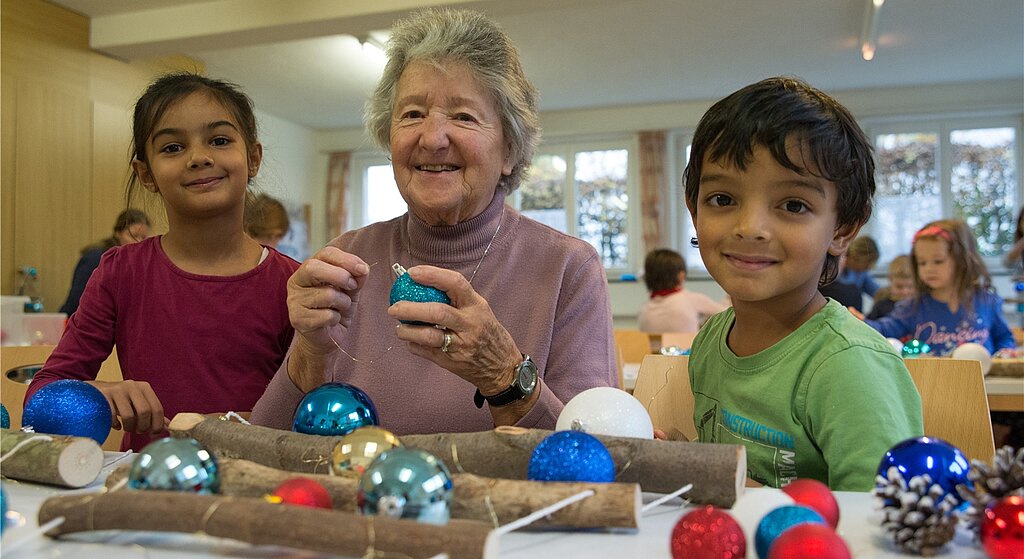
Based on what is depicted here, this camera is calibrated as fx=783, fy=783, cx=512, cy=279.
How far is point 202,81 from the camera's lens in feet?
5.39

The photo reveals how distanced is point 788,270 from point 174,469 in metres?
0.88

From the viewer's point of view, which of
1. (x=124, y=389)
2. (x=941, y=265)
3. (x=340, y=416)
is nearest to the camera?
(x=340, y=416)

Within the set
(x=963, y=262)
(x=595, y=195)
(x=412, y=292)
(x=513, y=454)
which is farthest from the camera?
(x=595, y=195)

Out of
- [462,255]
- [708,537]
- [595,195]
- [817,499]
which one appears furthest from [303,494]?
[595,195]

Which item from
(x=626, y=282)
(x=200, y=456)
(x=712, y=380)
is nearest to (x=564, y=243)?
(x=712, y=380)

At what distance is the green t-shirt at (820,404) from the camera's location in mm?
980

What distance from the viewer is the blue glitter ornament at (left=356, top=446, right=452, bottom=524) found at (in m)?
0.62

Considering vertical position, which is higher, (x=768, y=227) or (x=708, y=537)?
(x=768, y=227)

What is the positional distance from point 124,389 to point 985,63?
8.97 metres

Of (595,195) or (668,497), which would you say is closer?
(668,497)

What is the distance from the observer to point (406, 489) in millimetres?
618

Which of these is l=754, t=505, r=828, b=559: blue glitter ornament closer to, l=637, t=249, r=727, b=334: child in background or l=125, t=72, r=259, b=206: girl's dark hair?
l=125, t=72, r=259, b=206: girl's dark hair

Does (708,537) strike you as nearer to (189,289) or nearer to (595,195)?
(189,289)

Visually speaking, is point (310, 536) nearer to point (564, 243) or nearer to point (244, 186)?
point (564, 243)
